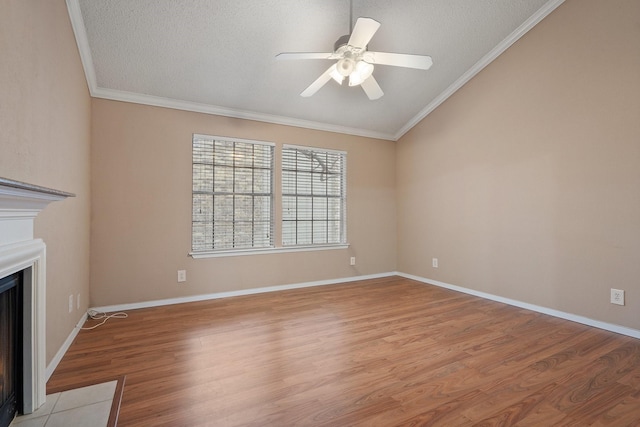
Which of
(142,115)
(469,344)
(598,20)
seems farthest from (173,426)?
(598,20)

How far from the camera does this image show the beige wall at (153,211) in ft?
10.2

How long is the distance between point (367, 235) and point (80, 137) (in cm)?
373

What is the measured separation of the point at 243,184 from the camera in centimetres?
389

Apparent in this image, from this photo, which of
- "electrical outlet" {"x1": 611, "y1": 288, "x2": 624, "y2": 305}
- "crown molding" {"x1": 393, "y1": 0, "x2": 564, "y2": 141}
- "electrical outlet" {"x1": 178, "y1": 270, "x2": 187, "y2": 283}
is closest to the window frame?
"electrical outlet" {"x1": 178, "y1": 270, "x2": 187, "y2": 283}

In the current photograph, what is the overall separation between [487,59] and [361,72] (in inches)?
90.8

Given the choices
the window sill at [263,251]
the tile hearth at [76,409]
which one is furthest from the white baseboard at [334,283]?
the window sill at [263,251]

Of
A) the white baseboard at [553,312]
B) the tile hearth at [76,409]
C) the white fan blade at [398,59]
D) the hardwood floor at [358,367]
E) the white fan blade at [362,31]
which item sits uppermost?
the white fan blade at [362,31]

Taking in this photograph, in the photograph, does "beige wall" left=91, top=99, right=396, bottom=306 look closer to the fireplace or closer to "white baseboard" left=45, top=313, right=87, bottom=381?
"white baseboard" left=45, top=313, right=87, bottom=381

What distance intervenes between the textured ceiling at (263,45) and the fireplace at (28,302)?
5.96 ft

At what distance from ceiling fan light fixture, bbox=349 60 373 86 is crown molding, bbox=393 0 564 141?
7.20 feet

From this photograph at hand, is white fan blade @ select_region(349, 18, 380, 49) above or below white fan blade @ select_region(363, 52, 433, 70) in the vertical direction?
above

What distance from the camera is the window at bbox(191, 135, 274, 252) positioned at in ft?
11.9

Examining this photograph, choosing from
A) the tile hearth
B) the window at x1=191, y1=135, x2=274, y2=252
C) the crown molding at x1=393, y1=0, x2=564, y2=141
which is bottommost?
the tile hearth

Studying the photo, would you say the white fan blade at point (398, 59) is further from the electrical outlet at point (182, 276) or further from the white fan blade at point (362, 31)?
the electrical outlet at point (182, 276)
